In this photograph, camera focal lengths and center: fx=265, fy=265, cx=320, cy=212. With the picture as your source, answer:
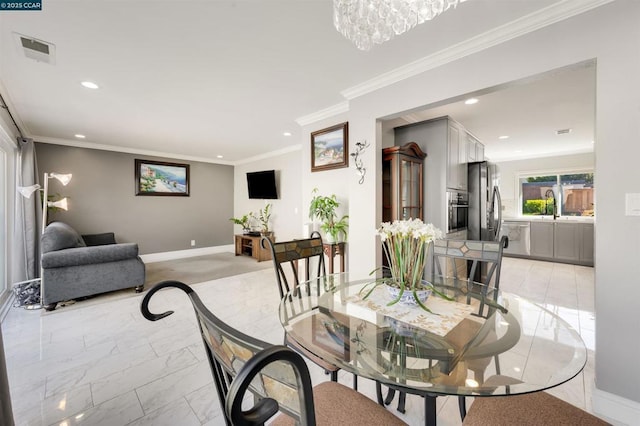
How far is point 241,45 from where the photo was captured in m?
2.06

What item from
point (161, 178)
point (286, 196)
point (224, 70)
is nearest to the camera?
point (224, 70)

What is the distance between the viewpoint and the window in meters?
5.77

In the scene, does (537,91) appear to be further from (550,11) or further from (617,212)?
(617,212)

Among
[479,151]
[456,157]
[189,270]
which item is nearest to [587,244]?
[479,151]

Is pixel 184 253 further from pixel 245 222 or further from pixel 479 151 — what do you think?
pixel 479 151

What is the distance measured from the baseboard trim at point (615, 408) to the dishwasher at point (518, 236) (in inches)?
198

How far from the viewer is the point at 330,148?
11.3ft

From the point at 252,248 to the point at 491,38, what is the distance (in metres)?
5.45

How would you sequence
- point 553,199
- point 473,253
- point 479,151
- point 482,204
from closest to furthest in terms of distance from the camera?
point 473,253 < point 482,204 < point 479,151 < point 553,199

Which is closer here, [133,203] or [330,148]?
[330,148]

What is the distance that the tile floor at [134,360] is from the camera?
5.18 feet

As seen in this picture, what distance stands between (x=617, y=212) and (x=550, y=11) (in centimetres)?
131

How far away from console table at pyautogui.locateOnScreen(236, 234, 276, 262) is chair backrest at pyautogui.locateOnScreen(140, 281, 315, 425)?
16.7 ft

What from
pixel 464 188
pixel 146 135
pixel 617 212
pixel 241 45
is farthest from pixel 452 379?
pixel 146 135
